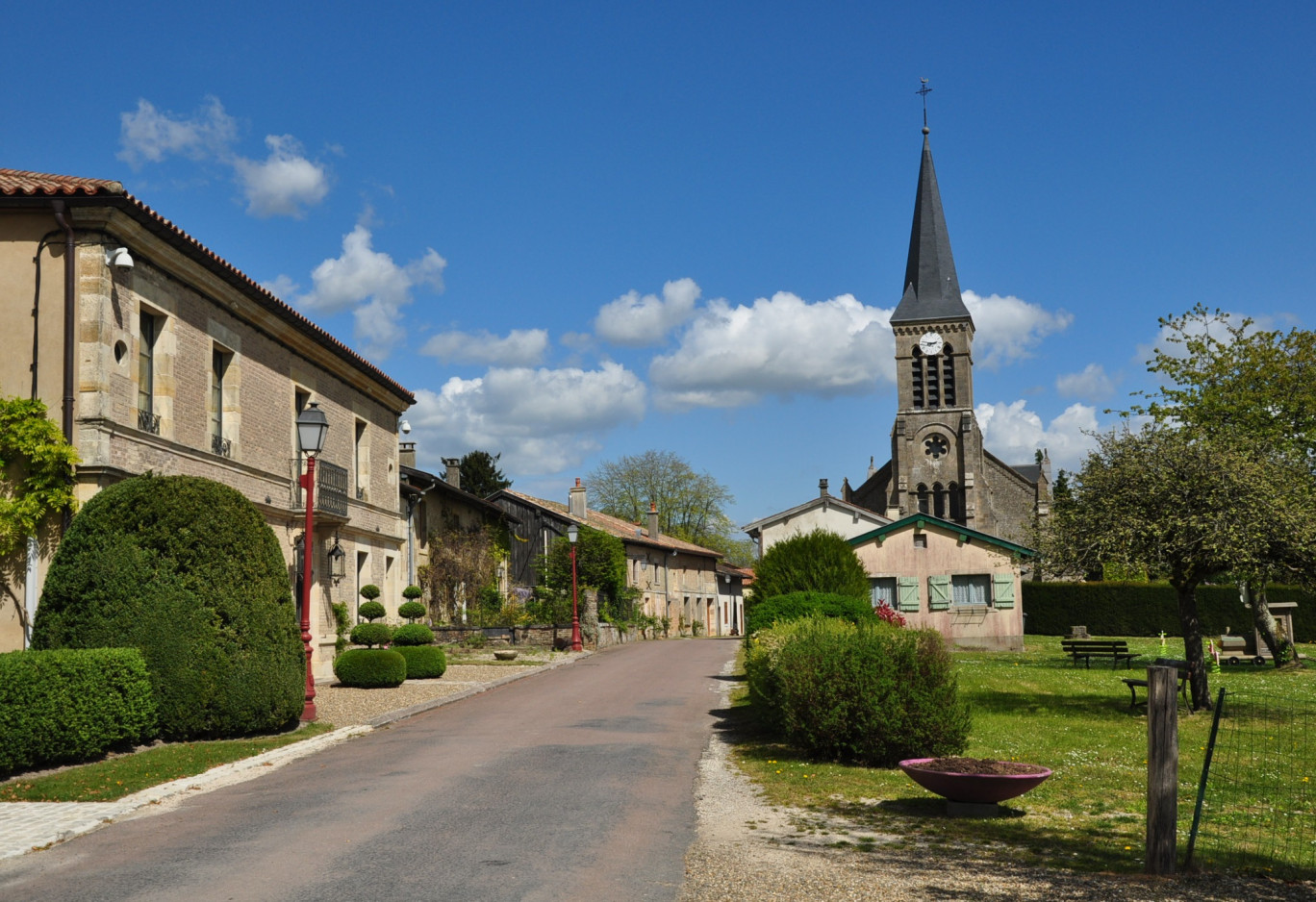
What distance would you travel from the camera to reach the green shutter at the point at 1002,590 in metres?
32.2

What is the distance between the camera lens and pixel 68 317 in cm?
1343

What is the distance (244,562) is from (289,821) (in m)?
5.33

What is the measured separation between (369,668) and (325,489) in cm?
376

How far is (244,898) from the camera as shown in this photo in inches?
228

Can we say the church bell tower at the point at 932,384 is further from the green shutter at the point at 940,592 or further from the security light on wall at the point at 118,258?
the security light on wall at the point at 118,258

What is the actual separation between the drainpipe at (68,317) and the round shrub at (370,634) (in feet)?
27.9

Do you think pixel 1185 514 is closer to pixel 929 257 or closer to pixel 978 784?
pixel 978 784

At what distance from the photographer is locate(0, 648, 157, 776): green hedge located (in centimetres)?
967

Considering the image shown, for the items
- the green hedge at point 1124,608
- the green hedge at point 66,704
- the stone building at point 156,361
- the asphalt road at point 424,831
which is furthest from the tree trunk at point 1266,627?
the green hedge at point 66,704

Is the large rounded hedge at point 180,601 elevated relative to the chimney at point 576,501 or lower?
lower

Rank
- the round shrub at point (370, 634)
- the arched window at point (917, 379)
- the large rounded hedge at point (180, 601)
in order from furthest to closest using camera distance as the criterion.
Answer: the arched window at point (917, 379), the round shrub at point (370, 634), the large rounded hedge at point (180, 601)

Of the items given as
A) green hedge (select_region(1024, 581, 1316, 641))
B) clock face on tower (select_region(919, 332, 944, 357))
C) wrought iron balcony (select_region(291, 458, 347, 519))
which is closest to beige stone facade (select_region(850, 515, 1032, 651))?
green hedge (select_region(1024, 581, 1316, 641))

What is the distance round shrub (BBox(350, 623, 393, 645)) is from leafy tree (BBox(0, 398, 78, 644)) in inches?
327

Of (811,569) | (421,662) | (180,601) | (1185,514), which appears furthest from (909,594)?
(180,601)
